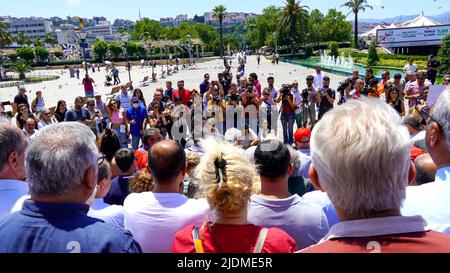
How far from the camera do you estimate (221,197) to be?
2.21m

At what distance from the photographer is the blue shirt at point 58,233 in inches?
67.8

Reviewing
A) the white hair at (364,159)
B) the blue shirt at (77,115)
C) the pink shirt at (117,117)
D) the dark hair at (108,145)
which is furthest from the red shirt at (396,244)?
the blue shirt at (77,115)

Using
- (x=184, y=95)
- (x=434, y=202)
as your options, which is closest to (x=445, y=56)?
(x=184, y=95)

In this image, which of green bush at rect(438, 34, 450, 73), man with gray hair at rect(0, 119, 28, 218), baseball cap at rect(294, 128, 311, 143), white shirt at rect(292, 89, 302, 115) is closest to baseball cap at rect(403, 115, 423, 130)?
baseball cap at rect(294, 128, 311, 143)

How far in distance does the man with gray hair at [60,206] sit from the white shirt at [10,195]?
0.79 m

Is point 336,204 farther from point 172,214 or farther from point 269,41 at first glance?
point 269,41

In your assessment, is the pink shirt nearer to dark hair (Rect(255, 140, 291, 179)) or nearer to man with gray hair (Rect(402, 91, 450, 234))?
dark hair (Rect(255, 140, 291, 179))

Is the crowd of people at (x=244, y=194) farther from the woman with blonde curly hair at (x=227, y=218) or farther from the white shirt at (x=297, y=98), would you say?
the white shirt at (x=297, y=98)

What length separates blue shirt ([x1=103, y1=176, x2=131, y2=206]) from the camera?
3906mm

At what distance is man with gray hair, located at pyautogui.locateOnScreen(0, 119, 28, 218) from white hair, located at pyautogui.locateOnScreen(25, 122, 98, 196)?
693 millimetres

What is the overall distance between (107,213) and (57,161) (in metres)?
1.21

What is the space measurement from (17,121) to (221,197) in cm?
780

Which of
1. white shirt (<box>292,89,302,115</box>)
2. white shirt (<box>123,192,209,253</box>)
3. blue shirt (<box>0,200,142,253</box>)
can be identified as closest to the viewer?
blue shirt (<box>0,200,142,253</box>)

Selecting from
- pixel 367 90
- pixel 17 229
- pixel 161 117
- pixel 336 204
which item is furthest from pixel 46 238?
pixel 367 90
